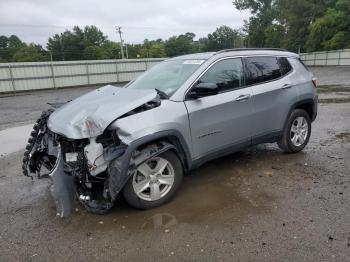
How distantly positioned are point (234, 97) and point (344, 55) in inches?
1657

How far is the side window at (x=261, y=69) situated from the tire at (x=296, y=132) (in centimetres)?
80

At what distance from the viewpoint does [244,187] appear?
4.49 meters

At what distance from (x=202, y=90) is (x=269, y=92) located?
1.43 meters

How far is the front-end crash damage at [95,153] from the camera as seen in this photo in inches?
140

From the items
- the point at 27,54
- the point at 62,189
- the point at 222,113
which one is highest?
the point at 27,54

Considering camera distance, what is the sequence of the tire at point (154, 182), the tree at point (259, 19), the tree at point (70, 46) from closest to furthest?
the tire at point (154, 182)
the tree at point (259, 19)
the tree at point (70, 46)

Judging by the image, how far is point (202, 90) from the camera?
4219 millimetres

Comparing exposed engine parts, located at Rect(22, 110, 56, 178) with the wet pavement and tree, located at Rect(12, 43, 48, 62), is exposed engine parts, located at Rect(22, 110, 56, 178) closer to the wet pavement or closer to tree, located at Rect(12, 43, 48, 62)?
the wet pavement

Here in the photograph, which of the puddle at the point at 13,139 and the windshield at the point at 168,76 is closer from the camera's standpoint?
the windshield at the point at 168,76

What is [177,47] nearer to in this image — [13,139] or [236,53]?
[13,139]

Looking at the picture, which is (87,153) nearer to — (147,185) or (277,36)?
(147,185)

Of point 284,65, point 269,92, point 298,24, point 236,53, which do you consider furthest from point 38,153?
point 298,24

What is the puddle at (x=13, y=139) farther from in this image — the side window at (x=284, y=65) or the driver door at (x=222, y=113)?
the side window at (x=284, y=65)

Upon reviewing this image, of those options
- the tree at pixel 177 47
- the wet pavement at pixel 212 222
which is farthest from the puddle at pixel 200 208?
the tree at pixel 177 47
